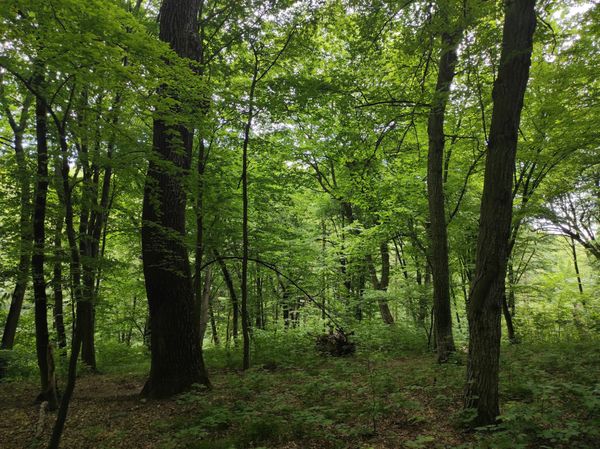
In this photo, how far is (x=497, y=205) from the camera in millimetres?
3830

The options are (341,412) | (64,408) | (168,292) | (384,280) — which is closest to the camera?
(64,408)

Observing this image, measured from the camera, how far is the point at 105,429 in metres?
5.04

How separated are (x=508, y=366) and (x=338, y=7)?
7874 millimetres

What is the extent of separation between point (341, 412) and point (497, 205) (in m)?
3.36

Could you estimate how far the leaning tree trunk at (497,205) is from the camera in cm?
379

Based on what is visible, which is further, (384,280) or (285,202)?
(384,280)

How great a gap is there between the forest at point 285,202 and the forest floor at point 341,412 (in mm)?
37

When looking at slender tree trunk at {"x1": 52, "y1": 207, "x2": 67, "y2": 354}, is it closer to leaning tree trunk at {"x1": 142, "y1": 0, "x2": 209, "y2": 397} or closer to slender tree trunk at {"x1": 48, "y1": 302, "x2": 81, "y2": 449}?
leaning tree trunk at {"x1": 142, "y1": 0, "x2": 209, "y2": 397}

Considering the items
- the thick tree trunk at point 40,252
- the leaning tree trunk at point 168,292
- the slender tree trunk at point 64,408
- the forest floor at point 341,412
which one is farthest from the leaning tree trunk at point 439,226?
the thick tree trunk at point 40,252

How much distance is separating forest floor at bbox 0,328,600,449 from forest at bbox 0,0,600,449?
0.12ft

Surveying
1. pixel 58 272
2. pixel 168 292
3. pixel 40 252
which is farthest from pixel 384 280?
pixel 40 252

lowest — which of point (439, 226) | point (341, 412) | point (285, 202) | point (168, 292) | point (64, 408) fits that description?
point (341, 412)

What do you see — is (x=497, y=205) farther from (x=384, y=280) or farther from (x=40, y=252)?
(x=384, y=280)

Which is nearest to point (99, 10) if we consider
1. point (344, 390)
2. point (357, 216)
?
point (344, 390)
